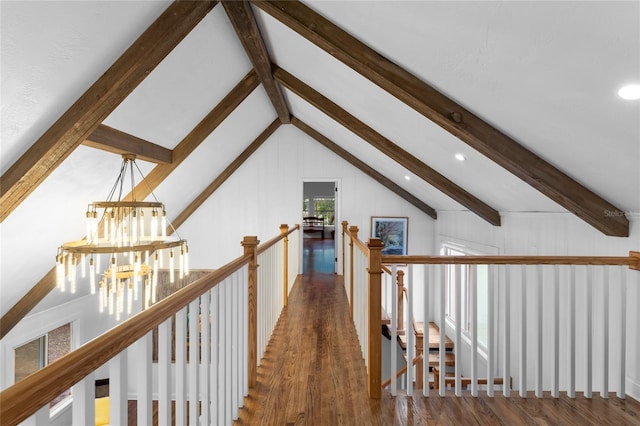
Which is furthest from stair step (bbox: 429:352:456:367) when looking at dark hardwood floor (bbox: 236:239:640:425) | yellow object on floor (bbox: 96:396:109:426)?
yellow object on floor (bbox: 96:396:109:426)

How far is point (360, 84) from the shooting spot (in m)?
3.56

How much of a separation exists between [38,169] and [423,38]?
305 cm

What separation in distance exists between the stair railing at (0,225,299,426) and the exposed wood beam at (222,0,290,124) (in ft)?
7.11

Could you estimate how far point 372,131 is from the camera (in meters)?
A: 4.71

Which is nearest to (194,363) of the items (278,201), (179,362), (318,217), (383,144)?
(179,362)

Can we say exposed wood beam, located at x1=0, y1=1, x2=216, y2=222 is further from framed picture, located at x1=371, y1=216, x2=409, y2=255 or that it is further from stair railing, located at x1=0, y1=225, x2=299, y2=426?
framed picture, located at x1=371, y1=216, x2=409, y2=255

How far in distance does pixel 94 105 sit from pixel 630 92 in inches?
141

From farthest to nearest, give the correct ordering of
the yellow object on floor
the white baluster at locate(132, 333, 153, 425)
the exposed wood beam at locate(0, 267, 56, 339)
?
the exposed wood beam at locate(0, 267, 56, 339), the yellow object on floor, the white baluster at locate(132, 333, 153, 425)

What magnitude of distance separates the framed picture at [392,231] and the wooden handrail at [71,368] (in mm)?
6241

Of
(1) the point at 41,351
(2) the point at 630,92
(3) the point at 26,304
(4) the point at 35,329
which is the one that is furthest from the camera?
(1) the point at 41,351

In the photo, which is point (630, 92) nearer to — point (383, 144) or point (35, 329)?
point (383, 144)

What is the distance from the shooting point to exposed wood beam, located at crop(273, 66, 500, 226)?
4680 millimetres

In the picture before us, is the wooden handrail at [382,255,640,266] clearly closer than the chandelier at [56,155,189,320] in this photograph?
Yes

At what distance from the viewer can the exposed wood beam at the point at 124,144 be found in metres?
3.30
